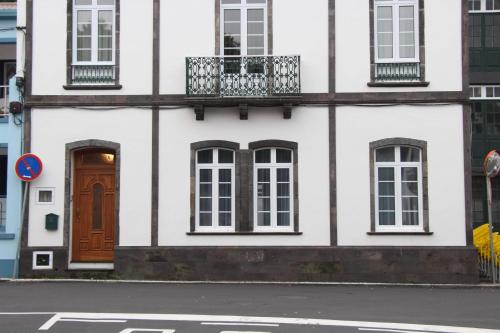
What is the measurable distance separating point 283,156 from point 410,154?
9.84 ft

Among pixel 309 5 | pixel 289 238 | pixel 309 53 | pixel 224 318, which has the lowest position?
pixel 224 318

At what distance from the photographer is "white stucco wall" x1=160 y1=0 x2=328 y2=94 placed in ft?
53.0

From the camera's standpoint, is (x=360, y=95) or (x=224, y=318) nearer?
(x=224, y=318)

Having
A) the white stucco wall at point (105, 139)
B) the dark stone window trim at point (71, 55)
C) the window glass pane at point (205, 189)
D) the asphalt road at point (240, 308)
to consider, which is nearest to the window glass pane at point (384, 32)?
the window glass pane at point (205, 189)

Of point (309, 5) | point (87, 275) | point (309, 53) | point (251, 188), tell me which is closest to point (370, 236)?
point (251, 188)

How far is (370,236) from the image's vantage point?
15.8m

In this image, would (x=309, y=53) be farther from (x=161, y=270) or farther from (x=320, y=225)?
(x=161, y=270)

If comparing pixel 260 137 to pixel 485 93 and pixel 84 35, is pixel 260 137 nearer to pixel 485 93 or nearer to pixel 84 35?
pixel 84 35

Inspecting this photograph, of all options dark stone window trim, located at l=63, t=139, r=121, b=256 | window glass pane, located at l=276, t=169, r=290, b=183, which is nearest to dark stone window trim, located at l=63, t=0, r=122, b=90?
dark stone window trim, located at l=63, t=139, r=121, b=256

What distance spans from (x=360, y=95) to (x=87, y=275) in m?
7.71

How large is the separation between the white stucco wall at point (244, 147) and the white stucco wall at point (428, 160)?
0.45 metres

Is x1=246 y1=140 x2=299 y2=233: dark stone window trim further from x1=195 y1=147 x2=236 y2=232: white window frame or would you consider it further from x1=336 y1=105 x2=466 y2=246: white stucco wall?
x1=336 y1=105 x2=466 y2=246: white stucco wall

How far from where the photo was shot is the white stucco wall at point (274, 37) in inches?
635

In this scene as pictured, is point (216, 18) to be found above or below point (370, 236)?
above
